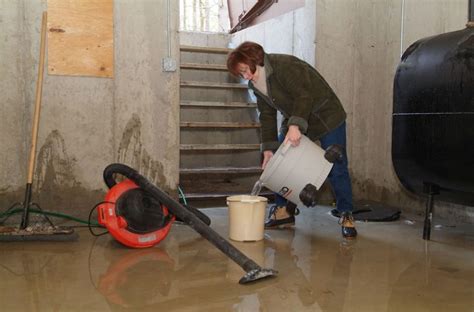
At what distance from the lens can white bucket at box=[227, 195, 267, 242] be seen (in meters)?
2.52

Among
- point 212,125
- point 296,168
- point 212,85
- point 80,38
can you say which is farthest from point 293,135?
point 212,85

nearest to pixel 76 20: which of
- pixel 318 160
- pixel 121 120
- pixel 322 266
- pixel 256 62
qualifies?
pixel 121 120

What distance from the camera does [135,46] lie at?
3.18 metres

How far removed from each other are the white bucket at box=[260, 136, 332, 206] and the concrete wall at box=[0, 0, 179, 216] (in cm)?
102

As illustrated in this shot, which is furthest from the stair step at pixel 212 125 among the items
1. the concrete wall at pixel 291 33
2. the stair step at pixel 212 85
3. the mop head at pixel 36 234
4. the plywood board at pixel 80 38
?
the mop head at pixel 36 234

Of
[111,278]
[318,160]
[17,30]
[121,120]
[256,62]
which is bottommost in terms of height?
[111,278]

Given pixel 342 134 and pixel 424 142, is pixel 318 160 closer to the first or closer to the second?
pixel 342 134

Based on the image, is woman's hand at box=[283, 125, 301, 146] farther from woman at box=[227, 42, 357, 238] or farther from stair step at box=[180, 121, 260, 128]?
stair step at box=[180, 121, 260, 128]

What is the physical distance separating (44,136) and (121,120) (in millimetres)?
487

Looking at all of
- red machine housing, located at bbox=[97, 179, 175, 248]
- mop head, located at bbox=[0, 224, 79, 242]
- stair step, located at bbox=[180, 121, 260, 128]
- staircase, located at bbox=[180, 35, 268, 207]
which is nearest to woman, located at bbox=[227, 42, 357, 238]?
red machine housing, located at bbox=[97, 179, 175, 248]

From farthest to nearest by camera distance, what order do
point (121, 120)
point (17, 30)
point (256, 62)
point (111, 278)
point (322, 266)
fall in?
point (121, 120) < point (17, 30) < point (256, 62) < point (322, 266) < point (111, 278)

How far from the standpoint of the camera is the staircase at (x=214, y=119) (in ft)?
15.6

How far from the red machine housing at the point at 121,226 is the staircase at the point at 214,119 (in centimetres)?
208

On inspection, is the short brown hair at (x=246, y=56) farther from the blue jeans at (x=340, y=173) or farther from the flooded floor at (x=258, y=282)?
the flooded floor at (x=258, y=282)
